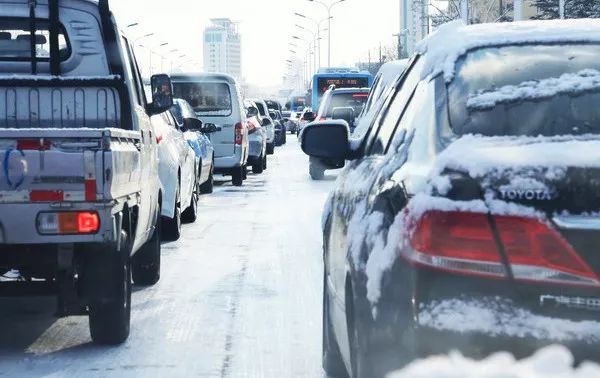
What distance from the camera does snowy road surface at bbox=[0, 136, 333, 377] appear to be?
21.0ft

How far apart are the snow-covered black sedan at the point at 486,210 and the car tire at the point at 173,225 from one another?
27.1ft

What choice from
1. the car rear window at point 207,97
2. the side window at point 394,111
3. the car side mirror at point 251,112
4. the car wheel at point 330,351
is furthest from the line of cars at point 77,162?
the car side mirror at point 251,112

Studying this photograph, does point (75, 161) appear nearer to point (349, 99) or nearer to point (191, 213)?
point (191, 213)

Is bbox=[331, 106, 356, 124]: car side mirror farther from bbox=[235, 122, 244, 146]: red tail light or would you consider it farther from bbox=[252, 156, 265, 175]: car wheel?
bbox=[252, 156, 265, 175]: car wheel

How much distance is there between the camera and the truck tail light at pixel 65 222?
20.4 ft

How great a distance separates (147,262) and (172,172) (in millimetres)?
2524

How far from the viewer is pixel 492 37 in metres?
4.22

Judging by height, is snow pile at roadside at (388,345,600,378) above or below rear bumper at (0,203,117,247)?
below

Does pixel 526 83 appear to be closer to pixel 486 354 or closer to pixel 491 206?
pixel 491 206

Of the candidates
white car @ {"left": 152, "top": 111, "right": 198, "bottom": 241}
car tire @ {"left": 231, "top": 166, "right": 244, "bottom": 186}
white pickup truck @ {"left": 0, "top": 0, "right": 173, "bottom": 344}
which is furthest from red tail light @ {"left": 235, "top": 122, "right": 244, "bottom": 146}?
white pickup truck @ {"left": 0, "top": 0, "right": 173, "bottom": 344}

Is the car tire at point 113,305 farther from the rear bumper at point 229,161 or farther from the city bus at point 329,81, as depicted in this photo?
the city bus at point 329,81

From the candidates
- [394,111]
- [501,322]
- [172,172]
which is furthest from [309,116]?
[501,322]

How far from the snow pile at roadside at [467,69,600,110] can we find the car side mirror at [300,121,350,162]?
1.40 m

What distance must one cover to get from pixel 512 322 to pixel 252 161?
24.0 metres
